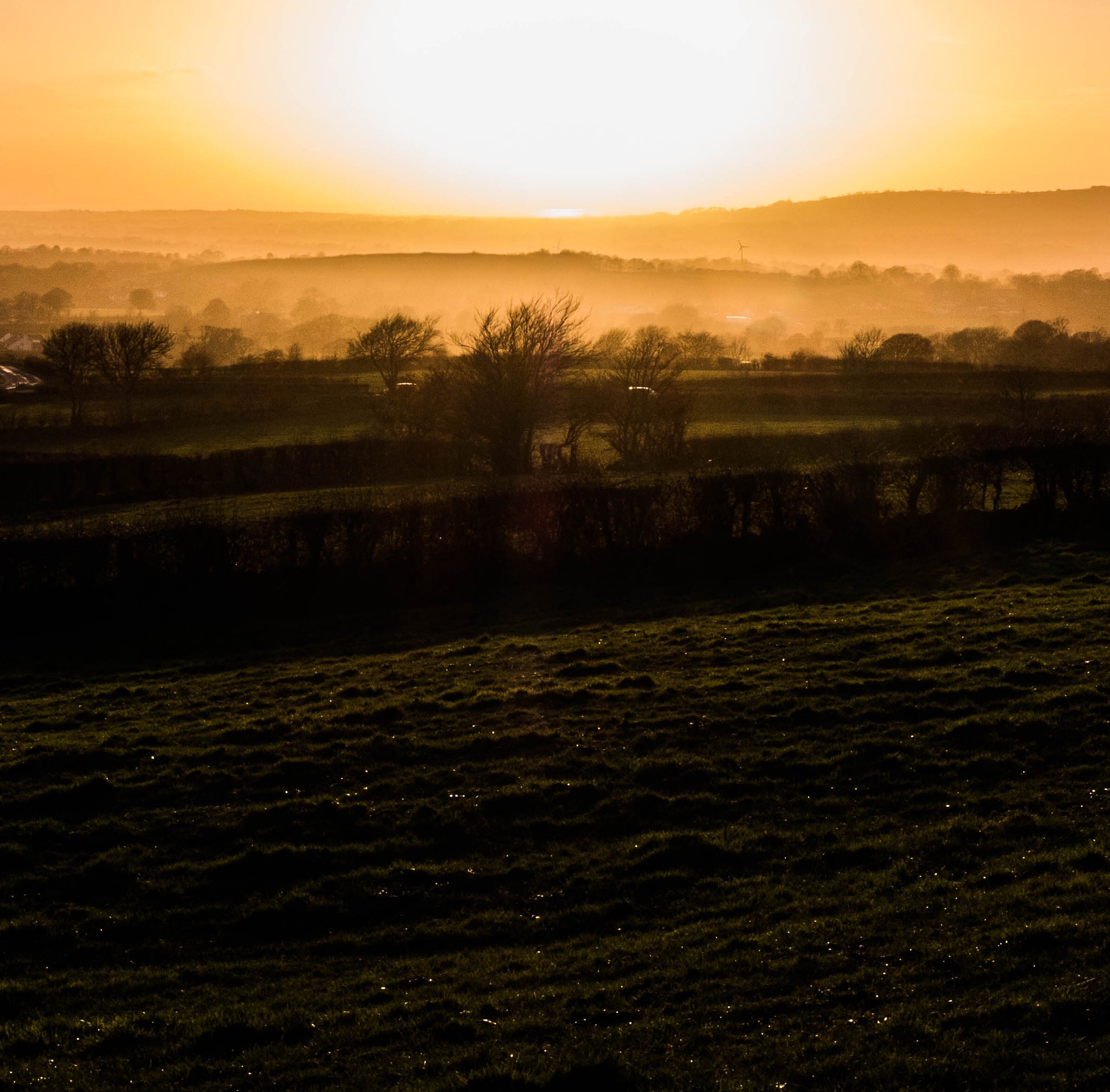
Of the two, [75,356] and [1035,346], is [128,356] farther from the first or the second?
[1035,346]

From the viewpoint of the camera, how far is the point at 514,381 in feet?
135

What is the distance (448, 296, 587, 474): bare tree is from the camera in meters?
40.7

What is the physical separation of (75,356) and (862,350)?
4972 cm

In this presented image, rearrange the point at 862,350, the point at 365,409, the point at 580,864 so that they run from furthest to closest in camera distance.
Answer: the point at 862,350, the point at 365,409, the point at 580,864

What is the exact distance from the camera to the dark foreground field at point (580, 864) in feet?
21.3

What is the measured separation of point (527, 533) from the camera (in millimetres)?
21844

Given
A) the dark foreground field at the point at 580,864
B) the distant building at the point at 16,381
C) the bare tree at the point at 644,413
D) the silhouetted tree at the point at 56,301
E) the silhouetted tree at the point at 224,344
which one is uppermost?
the silhouetted tree at the point at 56,301

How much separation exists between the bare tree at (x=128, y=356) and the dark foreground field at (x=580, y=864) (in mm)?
44838

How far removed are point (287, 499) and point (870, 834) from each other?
25.9 metres

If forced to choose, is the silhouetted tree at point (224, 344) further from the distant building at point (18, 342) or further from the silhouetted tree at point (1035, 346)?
the silhouetted tree at point (1035, 346)

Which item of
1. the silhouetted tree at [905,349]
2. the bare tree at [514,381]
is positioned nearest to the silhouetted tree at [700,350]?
the silhouetted tree at [905,349]

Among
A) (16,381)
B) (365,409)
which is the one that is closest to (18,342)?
(16,381)

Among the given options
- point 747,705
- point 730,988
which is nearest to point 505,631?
point 747,705

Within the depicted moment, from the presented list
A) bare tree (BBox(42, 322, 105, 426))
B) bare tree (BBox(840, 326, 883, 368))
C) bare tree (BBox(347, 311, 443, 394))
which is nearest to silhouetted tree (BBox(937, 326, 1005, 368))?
bare tree (BBox(840, 326, 883, 368))
